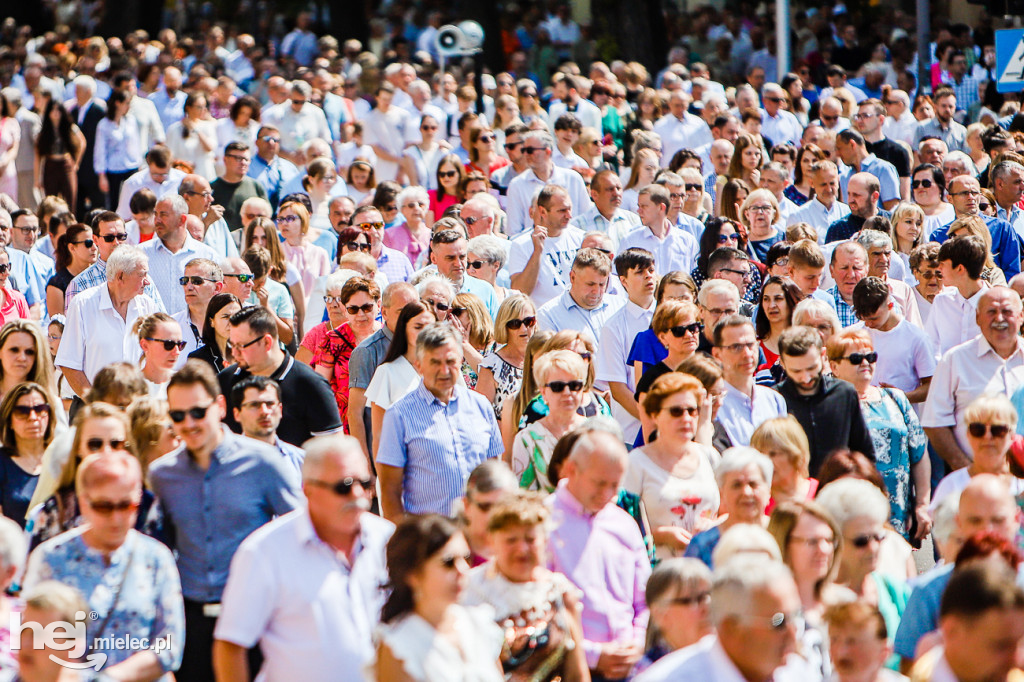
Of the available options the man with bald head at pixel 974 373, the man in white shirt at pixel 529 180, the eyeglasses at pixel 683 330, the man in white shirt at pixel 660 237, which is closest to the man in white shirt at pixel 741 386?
the eyeglasses at pixel 683 330

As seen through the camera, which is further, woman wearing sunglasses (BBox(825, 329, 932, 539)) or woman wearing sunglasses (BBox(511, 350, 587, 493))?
woman wearing sunglasses (BBox(825, 329, 932, 539))

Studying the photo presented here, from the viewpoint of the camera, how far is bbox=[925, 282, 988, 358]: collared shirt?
A: 27.9 ft

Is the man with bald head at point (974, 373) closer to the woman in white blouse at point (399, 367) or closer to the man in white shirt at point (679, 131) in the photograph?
the woman in white blouse at point (399, 367)

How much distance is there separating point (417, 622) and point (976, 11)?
75.1 ft

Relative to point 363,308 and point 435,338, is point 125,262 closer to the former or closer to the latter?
point 363,308

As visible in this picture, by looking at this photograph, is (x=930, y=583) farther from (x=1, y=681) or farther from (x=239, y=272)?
(x=239, y=272)

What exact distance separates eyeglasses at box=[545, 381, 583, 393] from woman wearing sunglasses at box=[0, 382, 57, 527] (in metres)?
2.13

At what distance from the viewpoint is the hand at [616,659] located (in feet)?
16.5

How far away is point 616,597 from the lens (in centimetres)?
512

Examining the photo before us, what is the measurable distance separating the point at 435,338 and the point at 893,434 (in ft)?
7.59

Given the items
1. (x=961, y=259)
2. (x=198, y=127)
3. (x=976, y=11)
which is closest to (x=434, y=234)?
(x=961, y=259)

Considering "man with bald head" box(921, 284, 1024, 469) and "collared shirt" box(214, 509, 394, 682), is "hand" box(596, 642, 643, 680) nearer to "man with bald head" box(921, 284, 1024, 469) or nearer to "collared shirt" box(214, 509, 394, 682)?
"collared shirt" box(214, 509, 394, 682)

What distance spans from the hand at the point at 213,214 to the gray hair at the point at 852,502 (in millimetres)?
7446

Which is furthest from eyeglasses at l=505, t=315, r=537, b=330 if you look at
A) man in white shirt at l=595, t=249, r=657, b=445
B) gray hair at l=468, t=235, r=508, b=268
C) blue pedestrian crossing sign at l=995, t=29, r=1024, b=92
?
blue pedestrian crossing sign at l=995, t=29, r=1024, b=92
